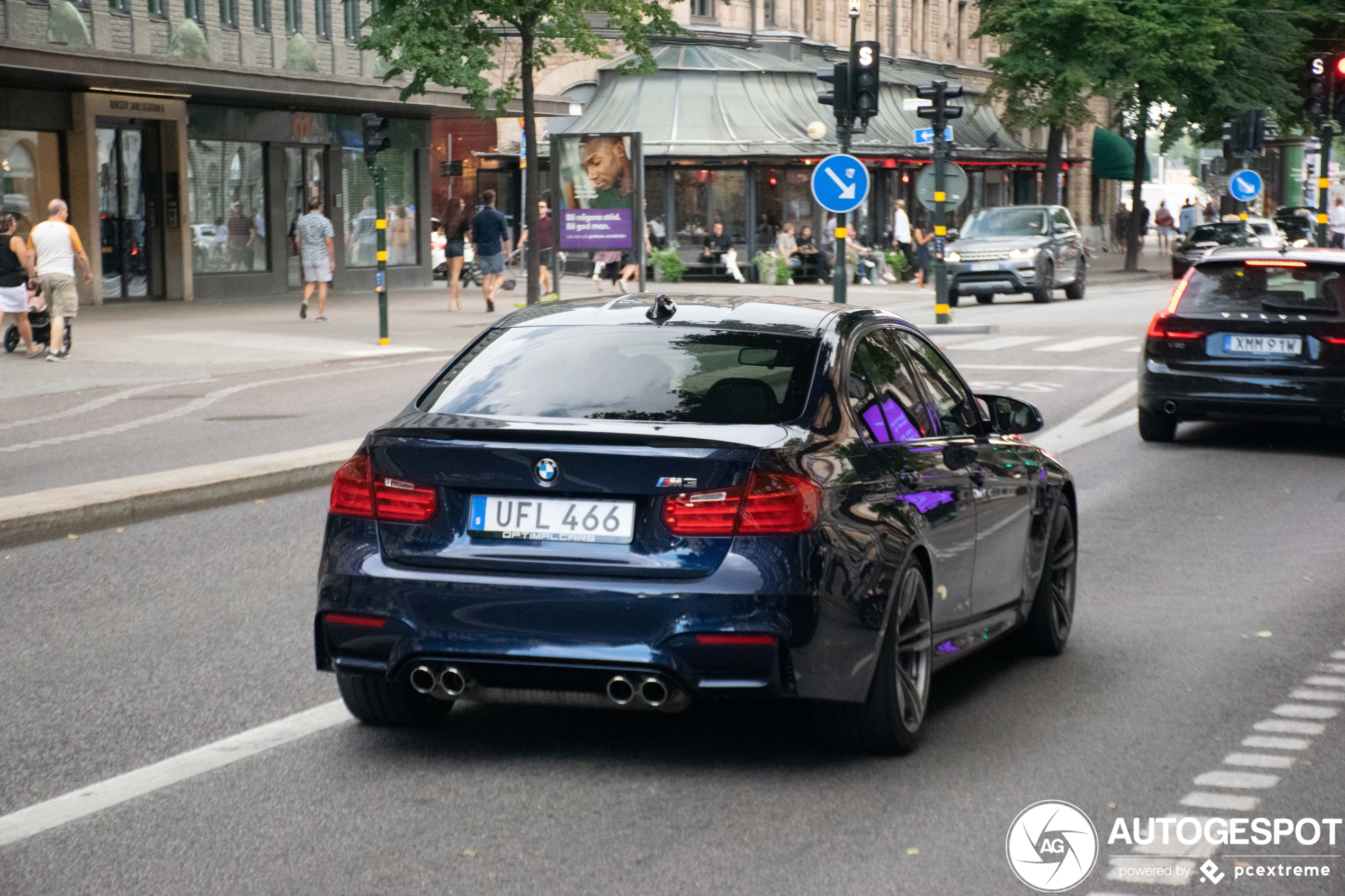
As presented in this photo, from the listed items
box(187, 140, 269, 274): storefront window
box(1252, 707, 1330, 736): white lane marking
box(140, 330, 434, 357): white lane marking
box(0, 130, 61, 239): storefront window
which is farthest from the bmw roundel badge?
box(187, 140, 269, 274): storefront window

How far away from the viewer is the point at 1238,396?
13.7 meters

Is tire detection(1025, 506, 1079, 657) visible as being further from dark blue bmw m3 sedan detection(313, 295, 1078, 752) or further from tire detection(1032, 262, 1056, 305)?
tire detection(1032, 262, 1056, 305)

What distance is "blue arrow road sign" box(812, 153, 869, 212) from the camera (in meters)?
23.2

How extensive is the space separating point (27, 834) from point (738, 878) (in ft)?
5.82

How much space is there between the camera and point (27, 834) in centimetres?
470

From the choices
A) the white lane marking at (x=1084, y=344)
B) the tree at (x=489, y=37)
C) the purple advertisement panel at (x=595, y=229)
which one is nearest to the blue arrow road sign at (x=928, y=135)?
the white lane marking at (x=1084, y=344)

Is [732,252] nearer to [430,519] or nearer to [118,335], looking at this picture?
[118,335]

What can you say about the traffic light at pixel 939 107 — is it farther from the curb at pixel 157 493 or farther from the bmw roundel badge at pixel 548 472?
the bmw roundel badge at pixel 548 472

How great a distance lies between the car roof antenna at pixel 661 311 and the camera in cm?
585

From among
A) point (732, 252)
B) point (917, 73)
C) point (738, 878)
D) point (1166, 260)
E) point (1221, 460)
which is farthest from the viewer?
point (1166, 260)

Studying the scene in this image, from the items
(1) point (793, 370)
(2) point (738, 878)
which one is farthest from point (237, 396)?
(2) point (738, 878)

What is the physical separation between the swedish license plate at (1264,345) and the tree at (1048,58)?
35.5 meters

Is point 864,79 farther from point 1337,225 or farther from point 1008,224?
point 1337,225

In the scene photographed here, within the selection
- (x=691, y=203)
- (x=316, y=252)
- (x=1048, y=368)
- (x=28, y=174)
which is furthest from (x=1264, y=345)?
(x=691, y=203)
